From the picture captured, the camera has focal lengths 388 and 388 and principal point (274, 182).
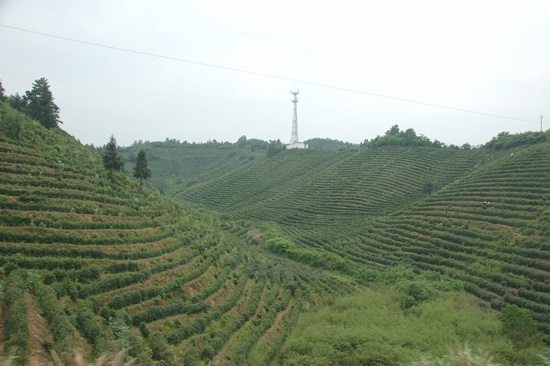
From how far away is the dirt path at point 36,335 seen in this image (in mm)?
9643

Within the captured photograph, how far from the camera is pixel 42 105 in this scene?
102ft

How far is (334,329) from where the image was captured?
17266 millimetres

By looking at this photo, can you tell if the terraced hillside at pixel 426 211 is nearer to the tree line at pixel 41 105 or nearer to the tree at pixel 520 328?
the tree at pixel 520 328

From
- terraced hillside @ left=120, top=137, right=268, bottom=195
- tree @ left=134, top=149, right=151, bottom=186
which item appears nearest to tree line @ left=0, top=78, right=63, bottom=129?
tree @ left=134, top=149, right=151, bottom=186

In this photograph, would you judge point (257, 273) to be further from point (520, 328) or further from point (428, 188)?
point (428, 188)

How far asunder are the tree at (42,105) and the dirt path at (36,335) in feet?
74.0

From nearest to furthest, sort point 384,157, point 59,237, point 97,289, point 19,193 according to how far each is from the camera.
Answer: point 97,289, point 59,237, point 19,193, point 384,157

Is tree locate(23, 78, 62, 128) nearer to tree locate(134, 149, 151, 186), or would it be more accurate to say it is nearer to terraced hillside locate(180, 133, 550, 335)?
tree locate(134, 149, 151, 186)

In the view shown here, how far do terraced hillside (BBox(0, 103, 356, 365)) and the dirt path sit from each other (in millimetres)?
49

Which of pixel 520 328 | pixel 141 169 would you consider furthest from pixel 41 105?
pixel 520 328

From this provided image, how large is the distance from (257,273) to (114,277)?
11.0 m

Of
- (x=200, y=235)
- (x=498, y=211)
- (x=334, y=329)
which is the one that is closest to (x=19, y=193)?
(x=200, y=235)

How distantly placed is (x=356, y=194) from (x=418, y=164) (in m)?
14.0

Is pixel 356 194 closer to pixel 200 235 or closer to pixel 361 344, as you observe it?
pixel 200 235
